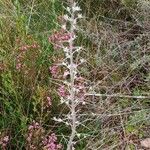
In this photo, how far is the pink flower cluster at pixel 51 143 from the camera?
8.85 feet

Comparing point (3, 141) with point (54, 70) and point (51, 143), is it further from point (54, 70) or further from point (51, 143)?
point (54, 70)

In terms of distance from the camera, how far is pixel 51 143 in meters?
2.71

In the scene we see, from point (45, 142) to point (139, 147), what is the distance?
63 cm

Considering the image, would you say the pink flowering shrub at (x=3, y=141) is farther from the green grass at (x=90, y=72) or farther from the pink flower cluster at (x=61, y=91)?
the pink flower cluster at (x=61, y=91)

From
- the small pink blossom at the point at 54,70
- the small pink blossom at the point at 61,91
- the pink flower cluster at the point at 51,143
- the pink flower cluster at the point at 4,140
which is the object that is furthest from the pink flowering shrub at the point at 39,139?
the small pink blossom at the point at 54,70

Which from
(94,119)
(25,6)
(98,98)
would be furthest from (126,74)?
(25,6)

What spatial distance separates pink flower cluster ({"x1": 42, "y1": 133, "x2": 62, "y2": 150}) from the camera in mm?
2698

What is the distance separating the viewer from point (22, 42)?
3.12m

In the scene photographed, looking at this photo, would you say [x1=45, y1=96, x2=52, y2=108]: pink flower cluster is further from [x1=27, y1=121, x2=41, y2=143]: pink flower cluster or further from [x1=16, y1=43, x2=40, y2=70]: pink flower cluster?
[x1=16, y1=43, x2=40, y2=70]: pink flower cluster

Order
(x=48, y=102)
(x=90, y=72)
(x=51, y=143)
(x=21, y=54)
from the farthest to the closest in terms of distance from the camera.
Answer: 1. (x=90, y=72)
2. (x=21, y=54)
3. (x=48, y=102)
4. (x=51, y=143)

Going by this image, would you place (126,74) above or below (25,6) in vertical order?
below

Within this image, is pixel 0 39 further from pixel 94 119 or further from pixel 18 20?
pixel 94 119

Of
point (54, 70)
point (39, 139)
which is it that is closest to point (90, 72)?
point (54, 70)

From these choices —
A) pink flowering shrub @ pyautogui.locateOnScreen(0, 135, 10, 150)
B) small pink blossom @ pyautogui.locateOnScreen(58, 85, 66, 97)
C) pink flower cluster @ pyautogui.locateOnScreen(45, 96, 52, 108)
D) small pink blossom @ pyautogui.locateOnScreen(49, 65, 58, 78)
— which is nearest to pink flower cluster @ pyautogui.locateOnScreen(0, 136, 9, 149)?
pink flowering shrub @ pyautogui.locateOnScreen(0, 135, 10, 150)
